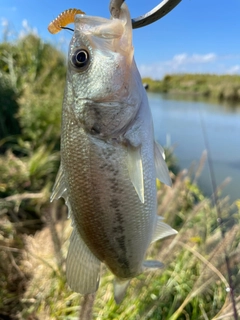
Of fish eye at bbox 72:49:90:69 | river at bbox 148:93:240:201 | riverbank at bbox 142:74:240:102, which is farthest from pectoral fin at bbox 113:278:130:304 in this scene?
riverbank at bbox 142:74:240:102

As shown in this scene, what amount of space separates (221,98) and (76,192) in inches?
903

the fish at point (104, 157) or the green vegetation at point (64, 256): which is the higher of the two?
the fish at point (104, 157)

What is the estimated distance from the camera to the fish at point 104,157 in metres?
1.09

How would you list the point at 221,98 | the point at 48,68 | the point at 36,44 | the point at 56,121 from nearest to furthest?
the point at 56,121, the point at 48,68, the point at 36,44, the point at 221,98

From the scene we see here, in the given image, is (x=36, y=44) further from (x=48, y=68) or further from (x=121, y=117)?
(x=121, y=117)


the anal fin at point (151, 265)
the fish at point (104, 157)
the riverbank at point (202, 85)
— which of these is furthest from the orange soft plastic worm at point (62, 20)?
the riverbank at point (202, 85)

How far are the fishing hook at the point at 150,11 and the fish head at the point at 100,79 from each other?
93 mm

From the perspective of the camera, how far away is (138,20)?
3.32 ft

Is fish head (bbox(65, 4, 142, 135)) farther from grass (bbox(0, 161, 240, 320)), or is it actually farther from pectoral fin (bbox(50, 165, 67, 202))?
grass (bbox(0, 161, 240, 320))

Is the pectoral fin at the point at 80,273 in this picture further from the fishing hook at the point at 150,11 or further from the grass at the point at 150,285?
the grass at the point at 150,285

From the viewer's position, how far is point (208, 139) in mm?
10641

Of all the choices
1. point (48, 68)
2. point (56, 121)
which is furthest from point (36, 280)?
point (48, 68)

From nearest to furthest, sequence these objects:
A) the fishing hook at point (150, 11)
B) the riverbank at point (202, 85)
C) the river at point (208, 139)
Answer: the fishing hook at point (150, 11)
the river at point (208, 139)
the riverbank at point (202, 85)

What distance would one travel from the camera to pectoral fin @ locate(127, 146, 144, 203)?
104cm
